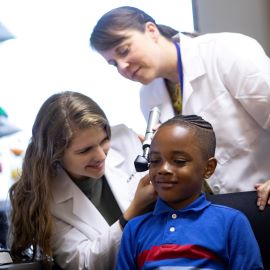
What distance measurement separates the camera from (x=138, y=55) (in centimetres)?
144

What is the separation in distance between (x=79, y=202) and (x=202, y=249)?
483mm

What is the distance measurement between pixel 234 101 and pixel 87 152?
48 centimetres

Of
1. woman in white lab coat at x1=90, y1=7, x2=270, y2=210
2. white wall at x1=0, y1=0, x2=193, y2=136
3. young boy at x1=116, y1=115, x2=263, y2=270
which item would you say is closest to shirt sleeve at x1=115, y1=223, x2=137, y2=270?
young boy at x1=116, y1=115, x2=263, y2=270

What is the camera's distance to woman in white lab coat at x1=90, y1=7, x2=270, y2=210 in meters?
1.30

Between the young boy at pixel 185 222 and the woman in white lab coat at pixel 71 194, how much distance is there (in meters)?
0.14

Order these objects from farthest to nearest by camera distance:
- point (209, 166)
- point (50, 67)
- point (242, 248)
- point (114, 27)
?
point (50, 67) → point (114, 27) → point (209, 166) → point (242, 248)

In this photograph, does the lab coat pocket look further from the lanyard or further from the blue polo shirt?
the blue polo shirt

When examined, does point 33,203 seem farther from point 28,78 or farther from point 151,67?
point 28,78

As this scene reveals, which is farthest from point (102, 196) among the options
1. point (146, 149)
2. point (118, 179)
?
point (146, 149)

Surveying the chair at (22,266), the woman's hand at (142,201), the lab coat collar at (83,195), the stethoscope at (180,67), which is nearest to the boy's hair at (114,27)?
the stethoscope at (180,67)

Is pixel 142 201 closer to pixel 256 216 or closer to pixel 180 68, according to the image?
pixel 256 216

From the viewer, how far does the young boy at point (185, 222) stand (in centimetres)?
95

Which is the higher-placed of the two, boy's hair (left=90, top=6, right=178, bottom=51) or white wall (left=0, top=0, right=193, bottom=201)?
boy's hair (left=90, top=6, right=178, bottom=51)

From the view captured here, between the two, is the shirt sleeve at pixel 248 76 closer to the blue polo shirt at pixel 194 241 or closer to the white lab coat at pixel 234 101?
the white lab coat at pixel 234 101
